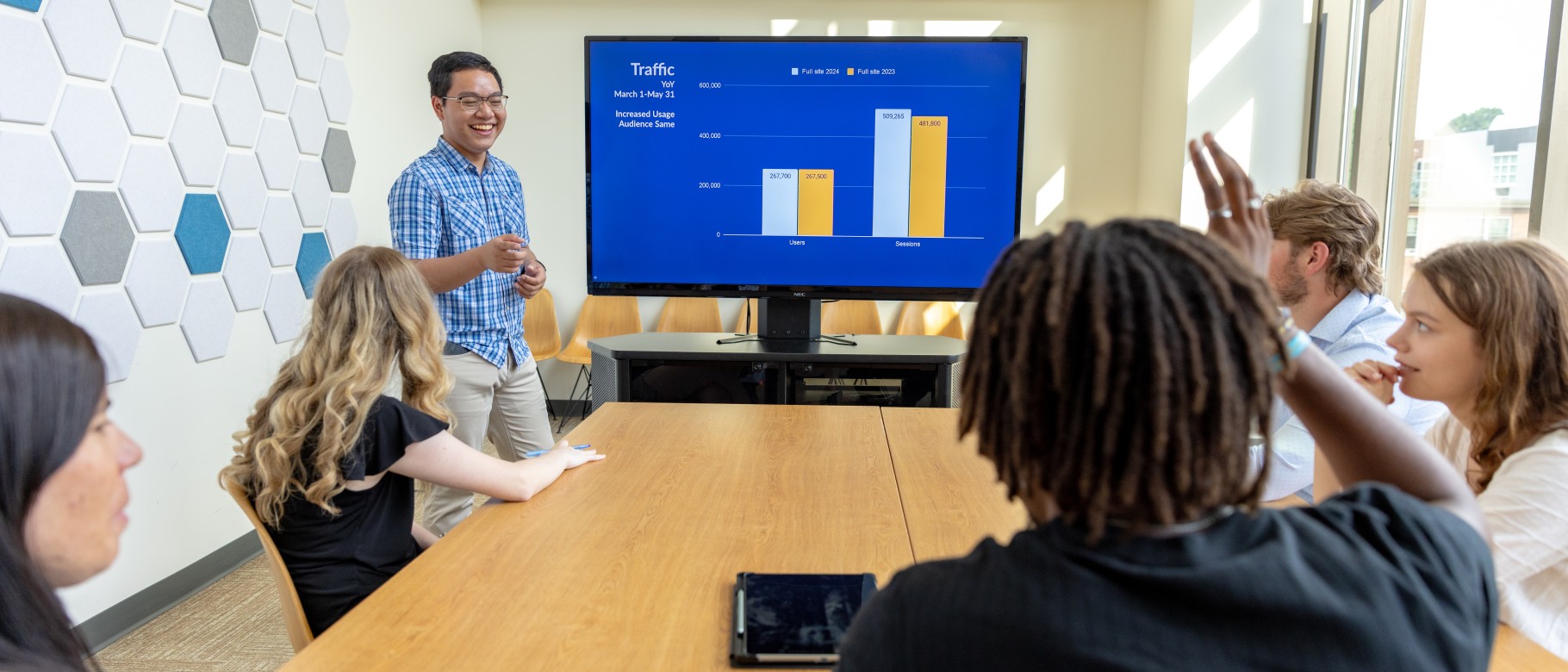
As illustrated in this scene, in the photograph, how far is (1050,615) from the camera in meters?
0.56

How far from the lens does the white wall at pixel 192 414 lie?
8.34ft

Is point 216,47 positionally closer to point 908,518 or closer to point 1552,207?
point 908,518

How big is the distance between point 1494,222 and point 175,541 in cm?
408

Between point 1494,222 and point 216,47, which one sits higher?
point 216,47

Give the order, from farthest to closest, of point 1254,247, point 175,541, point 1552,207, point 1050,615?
point 175,541, point 1552,207, point 1254,247, point 1050,615

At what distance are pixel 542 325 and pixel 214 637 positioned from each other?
2819 millimetres

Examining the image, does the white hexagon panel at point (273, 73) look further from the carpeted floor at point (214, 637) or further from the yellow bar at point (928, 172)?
the yellow bar at point (928, 172)

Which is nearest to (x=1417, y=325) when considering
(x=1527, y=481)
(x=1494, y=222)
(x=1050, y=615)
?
(x=1527, y=481)

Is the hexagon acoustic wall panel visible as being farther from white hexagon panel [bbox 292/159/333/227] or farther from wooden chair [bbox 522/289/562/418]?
wooden chair [bbox 522/289/562/418]

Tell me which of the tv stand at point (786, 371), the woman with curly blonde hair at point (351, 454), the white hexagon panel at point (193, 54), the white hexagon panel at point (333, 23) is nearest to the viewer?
the woman with curly blonde hair at point (351, 454)

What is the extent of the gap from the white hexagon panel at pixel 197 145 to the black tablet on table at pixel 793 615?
2.46 meters

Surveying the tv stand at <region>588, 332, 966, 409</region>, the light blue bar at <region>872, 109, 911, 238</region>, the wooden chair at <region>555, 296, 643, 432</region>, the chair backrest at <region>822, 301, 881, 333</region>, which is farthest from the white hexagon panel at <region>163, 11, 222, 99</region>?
the chair backrest at <region>822, 301, 881, 333</region>

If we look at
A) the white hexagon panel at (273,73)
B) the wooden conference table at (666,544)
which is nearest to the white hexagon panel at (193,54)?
the white hexagon panel at (273,73)

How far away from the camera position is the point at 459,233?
2.63 m
